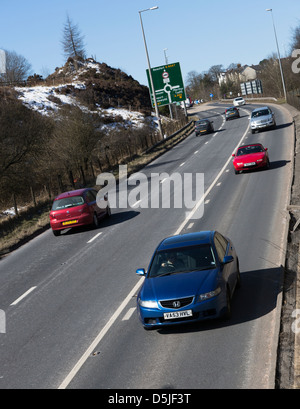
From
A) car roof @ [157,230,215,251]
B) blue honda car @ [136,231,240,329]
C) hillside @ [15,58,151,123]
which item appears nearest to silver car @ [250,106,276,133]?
hillside @ [15,58,151,123]

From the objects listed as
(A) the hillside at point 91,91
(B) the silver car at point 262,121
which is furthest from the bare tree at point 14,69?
Answer: (B) the silver car at point 262,121

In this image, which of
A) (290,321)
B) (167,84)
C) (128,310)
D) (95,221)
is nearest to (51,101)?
(167,84)

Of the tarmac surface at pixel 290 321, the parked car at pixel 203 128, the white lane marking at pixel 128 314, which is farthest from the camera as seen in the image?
the parked car at pixel 203 128

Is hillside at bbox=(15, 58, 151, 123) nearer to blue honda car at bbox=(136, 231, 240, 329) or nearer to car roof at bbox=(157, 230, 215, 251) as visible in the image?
car roof at bbox=(157, 230, 215, 251)

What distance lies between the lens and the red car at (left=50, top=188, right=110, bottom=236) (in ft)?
70.4

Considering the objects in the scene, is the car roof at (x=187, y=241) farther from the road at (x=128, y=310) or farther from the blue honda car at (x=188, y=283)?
the road at (x=128, y=310)

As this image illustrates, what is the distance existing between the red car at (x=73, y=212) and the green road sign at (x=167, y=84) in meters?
35.6

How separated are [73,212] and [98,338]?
1183 cm

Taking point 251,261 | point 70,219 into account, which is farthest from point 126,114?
point 251,261

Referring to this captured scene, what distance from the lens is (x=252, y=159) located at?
2759 centimetres

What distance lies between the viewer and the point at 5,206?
1435 inches

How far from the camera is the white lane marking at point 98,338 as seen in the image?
8334mm

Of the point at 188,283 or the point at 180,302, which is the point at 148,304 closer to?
the point at 180,302

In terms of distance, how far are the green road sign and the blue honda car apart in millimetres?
46426
